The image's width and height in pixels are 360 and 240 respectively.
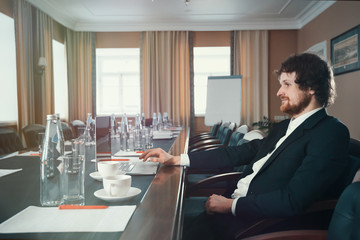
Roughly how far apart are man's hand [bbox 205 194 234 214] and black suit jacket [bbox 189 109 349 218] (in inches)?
2.5

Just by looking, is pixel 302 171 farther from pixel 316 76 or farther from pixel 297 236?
pixel 316 76

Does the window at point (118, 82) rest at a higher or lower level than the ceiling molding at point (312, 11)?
lower

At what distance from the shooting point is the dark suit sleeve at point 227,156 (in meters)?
1.77

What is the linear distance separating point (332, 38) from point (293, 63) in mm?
4735

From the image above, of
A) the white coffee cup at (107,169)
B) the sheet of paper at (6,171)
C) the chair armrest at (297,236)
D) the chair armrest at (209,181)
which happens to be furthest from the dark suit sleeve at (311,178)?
the sheet of paper at (6,171)

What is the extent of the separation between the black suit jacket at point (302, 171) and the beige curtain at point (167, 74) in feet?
19.6

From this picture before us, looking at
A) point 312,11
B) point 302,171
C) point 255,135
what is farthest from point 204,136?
point 312,11

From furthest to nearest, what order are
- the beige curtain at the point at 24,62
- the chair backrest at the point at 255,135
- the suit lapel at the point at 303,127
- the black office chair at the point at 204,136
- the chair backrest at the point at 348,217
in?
1. the beige curtain at the point at 24,62
2. the black office chair at the point at 204,136
3. the chair backrest at the point at 255,135
4. the suit lapel at the point at 303,127
5. the chair backrest at the point at 348,217

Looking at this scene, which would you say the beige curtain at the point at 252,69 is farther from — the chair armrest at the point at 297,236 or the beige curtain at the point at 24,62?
the chair armrest at the point at 297,236

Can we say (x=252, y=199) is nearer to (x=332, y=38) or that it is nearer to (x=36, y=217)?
(x=36, y=217)

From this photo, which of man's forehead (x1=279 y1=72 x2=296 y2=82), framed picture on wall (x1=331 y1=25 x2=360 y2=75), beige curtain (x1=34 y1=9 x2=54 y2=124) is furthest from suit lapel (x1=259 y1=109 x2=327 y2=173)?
beige curtain (x1=34 y1=9 x2=54 y2=124)

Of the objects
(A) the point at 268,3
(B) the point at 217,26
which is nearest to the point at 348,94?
(A) the point at 268,3

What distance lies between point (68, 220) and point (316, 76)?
127cm

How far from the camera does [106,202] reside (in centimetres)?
94
